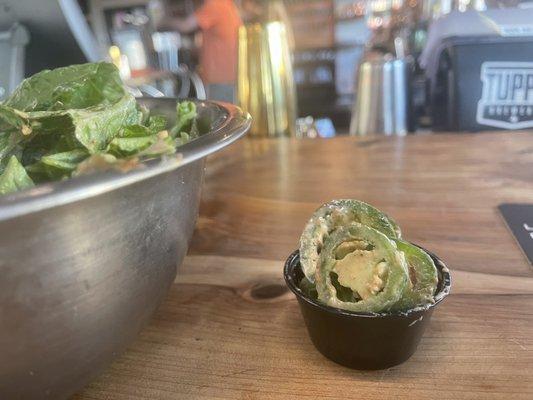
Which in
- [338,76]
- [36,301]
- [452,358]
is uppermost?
[36,301]

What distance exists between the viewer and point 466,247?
58cm

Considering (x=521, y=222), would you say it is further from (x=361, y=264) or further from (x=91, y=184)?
(x=91, y=184)

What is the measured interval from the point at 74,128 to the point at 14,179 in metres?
0.06

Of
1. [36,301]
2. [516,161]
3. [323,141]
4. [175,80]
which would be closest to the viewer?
[36,301]

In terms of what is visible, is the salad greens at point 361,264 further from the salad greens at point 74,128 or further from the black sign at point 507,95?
the black sign at point 507,95

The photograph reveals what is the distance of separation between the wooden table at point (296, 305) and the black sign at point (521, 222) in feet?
0.04

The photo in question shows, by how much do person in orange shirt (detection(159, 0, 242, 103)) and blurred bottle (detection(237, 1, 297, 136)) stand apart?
2.29 metres

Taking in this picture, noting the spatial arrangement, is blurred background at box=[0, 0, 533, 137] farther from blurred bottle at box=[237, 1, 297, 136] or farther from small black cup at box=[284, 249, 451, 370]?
small black cup at box=[284, 249, 451, 370]

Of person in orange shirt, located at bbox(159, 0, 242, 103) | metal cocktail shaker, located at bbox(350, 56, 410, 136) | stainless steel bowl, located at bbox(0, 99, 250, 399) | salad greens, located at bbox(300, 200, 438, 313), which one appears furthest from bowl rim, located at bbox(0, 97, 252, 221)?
person in orange shirt, located at bbox(159, 0, 242, 103)

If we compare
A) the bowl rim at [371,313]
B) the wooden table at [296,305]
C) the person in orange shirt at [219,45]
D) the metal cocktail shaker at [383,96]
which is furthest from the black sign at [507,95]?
the person in orange shirt at [219,45]

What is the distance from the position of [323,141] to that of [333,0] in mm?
3401

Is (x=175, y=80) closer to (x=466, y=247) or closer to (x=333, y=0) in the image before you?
(x=333, y=0)

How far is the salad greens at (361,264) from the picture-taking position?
36cm

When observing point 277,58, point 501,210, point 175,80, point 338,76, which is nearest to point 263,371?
point 501,210
